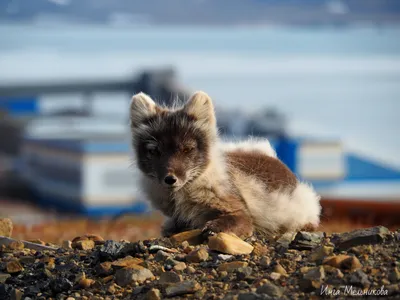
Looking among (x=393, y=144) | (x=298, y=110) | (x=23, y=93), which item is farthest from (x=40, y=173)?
(x=298, y=110)

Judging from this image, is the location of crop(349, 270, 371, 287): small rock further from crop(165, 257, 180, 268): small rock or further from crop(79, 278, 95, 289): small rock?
crop(79, 278, 95, 289): small rock

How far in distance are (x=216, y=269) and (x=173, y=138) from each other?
1156mm

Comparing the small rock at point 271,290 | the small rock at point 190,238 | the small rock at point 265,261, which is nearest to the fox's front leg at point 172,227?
the small rock at point 190,238

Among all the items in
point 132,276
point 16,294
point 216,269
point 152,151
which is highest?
point 152,151

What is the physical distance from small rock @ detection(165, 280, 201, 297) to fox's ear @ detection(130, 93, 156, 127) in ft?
5.48

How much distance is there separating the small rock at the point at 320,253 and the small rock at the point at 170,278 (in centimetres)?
78

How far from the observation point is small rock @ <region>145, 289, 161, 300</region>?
487 cm

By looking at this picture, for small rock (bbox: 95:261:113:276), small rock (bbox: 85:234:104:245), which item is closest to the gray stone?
small rock (bbox: 95:261:113:276)

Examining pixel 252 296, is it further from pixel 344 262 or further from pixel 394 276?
pixel 394 276

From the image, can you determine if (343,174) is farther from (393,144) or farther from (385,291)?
(385,291)

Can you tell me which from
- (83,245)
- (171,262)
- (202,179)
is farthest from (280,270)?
(83,245)

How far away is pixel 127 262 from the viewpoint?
5.35m

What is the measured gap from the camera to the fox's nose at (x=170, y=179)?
228 inches

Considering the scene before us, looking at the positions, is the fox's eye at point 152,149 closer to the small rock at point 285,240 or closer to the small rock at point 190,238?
the small rock at point 190,238
